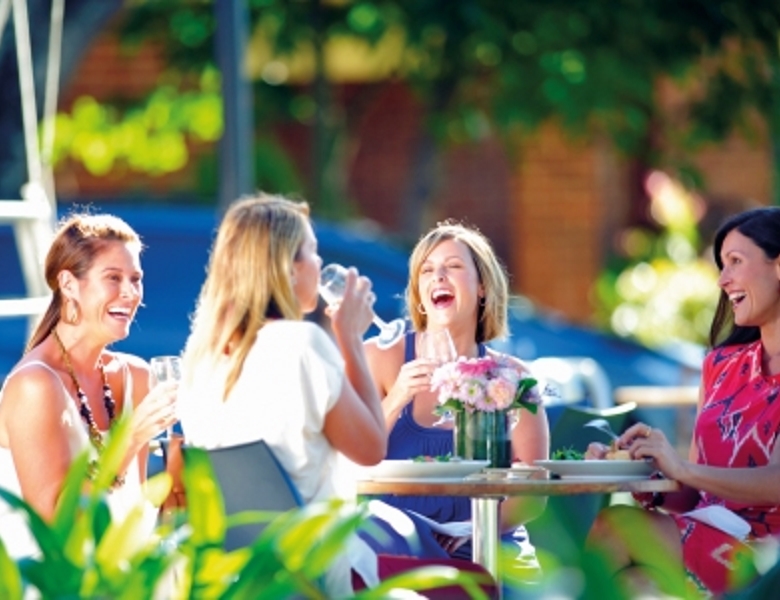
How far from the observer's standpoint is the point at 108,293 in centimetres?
526

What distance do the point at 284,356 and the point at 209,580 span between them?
1461 mm

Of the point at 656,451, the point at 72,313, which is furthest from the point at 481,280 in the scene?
the point at 72,313

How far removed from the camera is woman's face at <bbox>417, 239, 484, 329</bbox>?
236 inches

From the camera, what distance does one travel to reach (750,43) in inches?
527

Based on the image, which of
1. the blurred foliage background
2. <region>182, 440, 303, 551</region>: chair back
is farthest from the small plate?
the blurred foliage background

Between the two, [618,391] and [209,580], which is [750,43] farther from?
[209,580]

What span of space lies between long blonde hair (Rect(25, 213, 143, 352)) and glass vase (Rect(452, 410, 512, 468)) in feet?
3.31

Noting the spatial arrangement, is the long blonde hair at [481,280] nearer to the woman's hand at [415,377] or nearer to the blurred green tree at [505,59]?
the woman's hand at [415,377]

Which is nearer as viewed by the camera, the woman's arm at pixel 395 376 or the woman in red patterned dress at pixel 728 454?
the woman in red patterned dress at pixel 728 454

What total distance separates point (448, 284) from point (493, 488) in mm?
1215

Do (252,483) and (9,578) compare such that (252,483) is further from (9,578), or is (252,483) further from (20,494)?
(9,578)

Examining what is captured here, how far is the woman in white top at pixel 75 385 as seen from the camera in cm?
493

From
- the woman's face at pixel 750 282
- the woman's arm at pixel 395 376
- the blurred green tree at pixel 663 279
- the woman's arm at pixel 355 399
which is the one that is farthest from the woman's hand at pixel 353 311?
the blurred green tree at pixel 663 279

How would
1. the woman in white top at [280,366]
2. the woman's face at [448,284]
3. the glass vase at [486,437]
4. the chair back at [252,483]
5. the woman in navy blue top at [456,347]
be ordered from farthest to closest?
1. the woman's face at [448,284]
2. the woman in navy blue top at [456,347]
3. the glass vase at [486,437]
4. the woman in white top at [280,366]
5. the chair back at [252,483]
